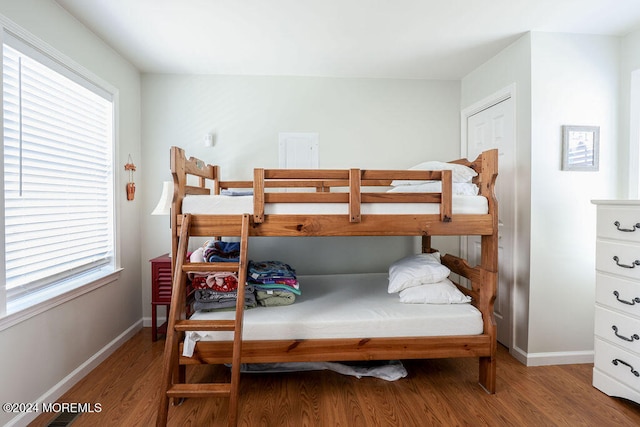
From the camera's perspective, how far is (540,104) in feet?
7.55

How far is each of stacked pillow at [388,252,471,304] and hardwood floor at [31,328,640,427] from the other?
59cm

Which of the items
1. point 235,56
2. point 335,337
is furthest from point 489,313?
point 235,56

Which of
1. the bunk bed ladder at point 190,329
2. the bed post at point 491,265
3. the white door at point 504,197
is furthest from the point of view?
the white door at point 504,197

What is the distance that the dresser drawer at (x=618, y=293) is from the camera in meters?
1.78

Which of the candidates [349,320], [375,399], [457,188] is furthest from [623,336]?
[349,320]

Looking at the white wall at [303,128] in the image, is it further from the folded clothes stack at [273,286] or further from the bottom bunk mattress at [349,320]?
the bottom bunk mattress at [349,320]

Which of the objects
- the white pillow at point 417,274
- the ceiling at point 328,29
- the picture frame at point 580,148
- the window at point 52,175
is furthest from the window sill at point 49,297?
the picture frame at point 580,148

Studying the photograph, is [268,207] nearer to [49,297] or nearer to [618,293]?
[49,297]

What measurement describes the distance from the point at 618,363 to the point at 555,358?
52 centimetres

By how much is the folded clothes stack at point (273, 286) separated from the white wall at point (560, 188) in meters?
1.87

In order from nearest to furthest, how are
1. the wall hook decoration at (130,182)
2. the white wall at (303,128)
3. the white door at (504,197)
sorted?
the white door at (504,197)
the wall hook decoration at (130,182)
the white wall at (303,128)

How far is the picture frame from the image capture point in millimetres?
2305

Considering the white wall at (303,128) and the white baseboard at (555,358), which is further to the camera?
the white wall at (303,128)

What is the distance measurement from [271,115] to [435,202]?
194cm
